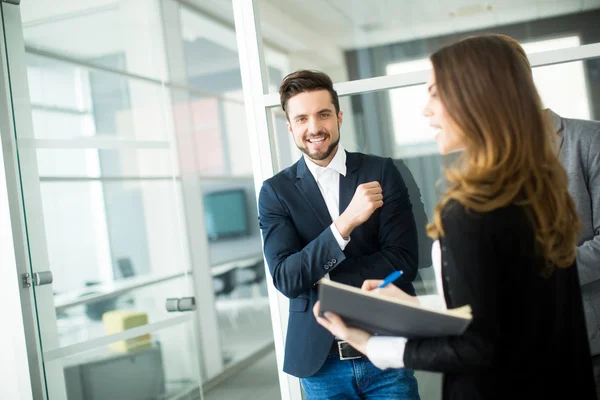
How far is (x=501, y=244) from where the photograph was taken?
119cm

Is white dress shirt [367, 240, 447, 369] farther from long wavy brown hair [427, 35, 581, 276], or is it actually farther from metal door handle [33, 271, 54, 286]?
metal door handle [33, 271, 54, 286]

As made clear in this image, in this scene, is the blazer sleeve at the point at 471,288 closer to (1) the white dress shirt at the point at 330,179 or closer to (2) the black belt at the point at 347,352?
(2) the black belt at the point at 347,352

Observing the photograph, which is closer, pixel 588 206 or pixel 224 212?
pixel 588 206

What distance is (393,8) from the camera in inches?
100

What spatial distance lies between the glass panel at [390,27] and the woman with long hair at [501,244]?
3.89ft

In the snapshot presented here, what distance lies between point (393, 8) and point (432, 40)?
218 millimetres

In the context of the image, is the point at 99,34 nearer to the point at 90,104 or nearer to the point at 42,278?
the point at 90,104

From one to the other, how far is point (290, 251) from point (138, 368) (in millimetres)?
1821

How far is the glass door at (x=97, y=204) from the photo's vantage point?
9.53ft

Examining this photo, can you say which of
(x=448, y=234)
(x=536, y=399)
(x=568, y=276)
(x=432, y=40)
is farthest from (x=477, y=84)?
(x=432, y=40)

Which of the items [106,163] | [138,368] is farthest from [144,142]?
[138,368]

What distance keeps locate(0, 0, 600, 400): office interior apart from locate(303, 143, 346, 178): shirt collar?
33cm

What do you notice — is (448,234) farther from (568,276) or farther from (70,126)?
(70,126)

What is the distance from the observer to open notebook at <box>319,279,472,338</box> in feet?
3.91
